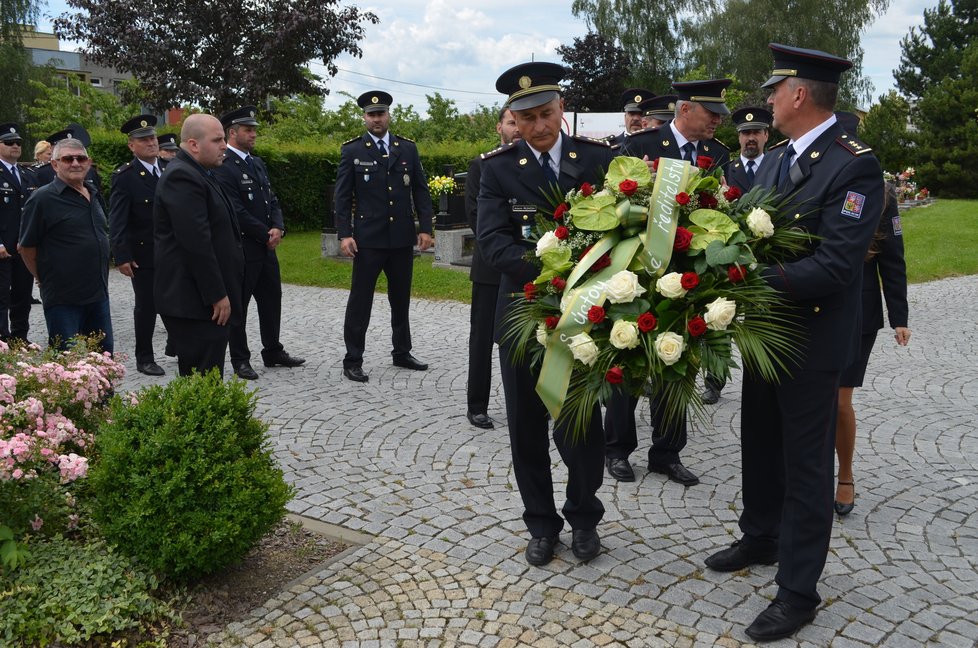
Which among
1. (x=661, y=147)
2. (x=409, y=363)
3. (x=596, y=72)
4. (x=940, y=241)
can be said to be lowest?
(x=409, y=363)

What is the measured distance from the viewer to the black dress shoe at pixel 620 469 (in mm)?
5402

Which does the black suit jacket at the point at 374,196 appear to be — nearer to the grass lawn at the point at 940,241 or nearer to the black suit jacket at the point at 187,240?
the black suit jacket at the point at 187,240

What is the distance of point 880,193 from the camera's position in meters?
3.40

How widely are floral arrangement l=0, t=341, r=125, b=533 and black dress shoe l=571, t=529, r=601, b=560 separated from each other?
7.70 feet

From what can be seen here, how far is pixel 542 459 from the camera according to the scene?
435cm

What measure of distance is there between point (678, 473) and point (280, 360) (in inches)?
178

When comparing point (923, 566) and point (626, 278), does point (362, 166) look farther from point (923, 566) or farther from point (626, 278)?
point (923, 566)

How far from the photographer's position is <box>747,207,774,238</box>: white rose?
338cm

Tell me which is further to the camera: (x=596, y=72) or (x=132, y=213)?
(x=596, y=72)

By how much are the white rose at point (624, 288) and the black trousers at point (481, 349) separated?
10.3ft

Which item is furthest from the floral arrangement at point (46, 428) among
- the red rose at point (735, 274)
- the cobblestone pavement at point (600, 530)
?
the red rose at point (735, 274)

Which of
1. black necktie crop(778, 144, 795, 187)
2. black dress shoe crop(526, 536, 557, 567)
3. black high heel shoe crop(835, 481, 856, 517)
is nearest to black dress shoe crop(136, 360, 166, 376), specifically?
black dress shoe crop(526, 536, 557, 567)

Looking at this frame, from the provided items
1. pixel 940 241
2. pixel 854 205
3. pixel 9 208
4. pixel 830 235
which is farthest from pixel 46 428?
pixel 940 241

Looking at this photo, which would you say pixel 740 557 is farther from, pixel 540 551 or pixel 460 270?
pixel 460 270
